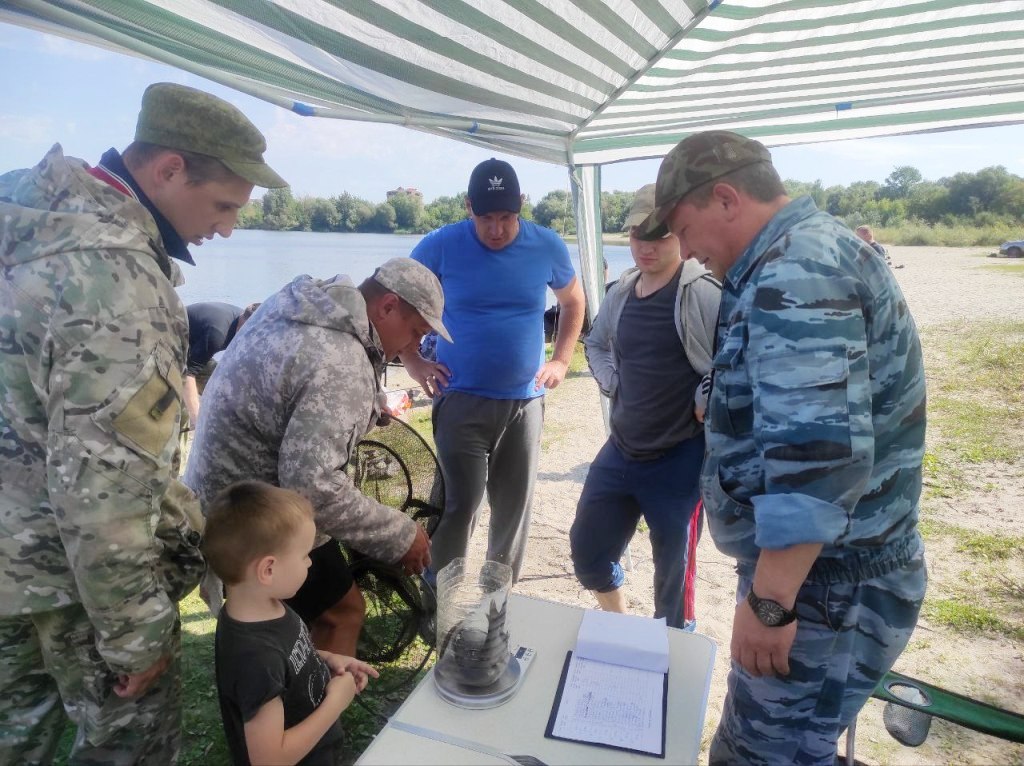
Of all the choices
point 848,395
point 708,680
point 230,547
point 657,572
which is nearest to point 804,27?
point 848,395

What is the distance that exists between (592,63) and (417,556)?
204 centimetres

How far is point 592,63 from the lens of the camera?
8.51ft

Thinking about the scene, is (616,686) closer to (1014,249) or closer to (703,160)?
(703,160)

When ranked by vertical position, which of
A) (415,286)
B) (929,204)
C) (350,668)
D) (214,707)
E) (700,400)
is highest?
(929,204)

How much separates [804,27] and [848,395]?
2.07 metres

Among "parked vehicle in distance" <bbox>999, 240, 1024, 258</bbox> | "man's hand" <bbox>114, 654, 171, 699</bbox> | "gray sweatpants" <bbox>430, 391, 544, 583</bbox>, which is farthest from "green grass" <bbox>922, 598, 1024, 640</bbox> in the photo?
"parked vehicle in distance" <bbox>999, 240, 1024, 258</bbox>

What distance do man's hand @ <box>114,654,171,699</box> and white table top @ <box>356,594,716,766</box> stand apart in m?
0.59

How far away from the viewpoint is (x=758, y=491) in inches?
55.3

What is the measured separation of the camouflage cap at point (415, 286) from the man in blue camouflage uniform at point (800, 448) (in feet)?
2.39

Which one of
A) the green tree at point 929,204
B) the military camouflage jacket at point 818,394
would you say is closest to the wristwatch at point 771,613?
the military camouflage jacket at point 818,394

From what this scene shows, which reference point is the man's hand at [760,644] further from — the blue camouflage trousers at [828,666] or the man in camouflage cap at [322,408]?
the man in camouflage cap at [322,408]

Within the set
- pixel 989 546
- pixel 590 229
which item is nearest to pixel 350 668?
pixel 590 229

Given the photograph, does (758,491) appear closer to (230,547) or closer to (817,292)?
(817,292)

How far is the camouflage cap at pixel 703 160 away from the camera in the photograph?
145 centimetres
